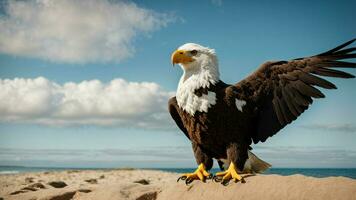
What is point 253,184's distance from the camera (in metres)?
4.08

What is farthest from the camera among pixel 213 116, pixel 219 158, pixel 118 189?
pixel 118 189

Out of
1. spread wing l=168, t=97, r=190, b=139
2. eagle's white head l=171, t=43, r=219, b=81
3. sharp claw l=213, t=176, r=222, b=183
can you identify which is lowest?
sharp claw l=213, t=176, r=222, b=183

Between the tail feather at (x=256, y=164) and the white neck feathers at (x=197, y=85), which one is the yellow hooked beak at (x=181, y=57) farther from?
the tail feather at (x=256, y=164)

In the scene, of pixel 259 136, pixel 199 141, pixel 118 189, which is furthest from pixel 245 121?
pixel 118 189

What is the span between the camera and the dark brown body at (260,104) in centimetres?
445

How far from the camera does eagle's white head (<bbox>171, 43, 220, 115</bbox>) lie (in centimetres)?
446

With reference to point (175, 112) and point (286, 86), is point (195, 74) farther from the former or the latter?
point (286, 86)

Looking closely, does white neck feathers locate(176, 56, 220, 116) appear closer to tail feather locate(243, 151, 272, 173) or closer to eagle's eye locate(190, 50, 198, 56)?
eagle's eye locate(190, 50, 198, 56)

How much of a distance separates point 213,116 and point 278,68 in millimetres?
924

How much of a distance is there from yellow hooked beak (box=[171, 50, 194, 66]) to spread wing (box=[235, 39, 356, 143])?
63 centimetres

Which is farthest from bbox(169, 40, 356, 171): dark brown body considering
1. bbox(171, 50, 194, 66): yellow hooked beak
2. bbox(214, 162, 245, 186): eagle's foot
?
bbox(171, 50, 194, 66): yellow hooked beak

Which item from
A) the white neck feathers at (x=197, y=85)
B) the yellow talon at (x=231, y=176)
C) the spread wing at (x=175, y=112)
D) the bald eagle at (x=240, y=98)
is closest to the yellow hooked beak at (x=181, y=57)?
the bald eagle at (x=240, y=98)

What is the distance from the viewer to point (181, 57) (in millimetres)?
4586

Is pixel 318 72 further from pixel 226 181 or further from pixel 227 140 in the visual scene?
pixel 226 181
